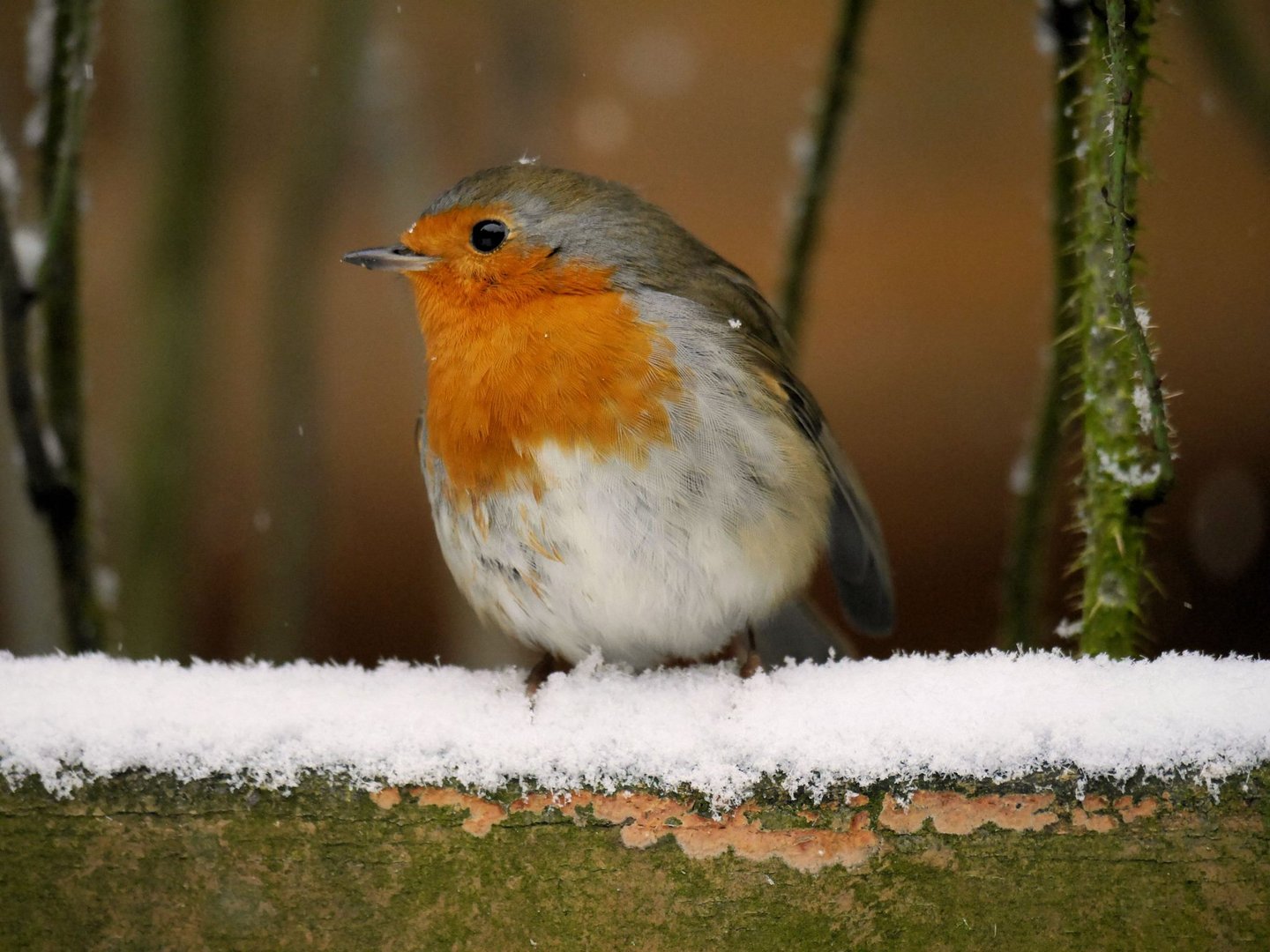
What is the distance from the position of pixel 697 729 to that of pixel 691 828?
0.11 metres

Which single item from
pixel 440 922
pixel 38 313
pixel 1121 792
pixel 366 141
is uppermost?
pixel 366 141

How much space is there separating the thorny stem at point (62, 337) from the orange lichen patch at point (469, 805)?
71cm

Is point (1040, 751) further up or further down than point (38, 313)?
further down

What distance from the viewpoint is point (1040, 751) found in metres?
1.21

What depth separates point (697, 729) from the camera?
132cm

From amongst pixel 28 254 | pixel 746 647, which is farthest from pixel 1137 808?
pixel 28 254

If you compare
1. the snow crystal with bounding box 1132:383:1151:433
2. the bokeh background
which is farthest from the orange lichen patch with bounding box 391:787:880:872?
the bokeh background

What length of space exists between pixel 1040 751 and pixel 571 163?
2220mm

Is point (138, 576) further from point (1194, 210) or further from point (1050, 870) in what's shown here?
point (1194, 210)

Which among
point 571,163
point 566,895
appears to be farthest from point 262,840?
point 571,163

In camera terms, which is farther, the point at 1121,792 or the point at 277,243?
the point at 277,243

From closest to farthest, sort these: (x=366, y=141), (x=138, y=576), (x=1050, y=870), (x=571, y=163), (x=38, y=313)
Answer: (x=1050, y=870) → (x=38, y=313) → (x=138, y=576) → (x=366, y=141) → (x=571, y=163)

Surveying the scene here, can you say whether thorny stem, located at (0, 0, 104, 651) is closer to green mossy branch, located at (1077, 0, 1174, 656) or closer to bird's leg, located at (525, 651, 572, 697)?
bird's leg, located at (525, 651, 572, 697)

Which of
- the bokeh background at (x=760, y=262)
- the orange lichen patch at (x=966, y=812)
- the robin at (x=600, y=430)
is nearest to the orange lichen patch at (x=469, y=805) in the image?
the orange lichen patch at (x=966, y=812)
